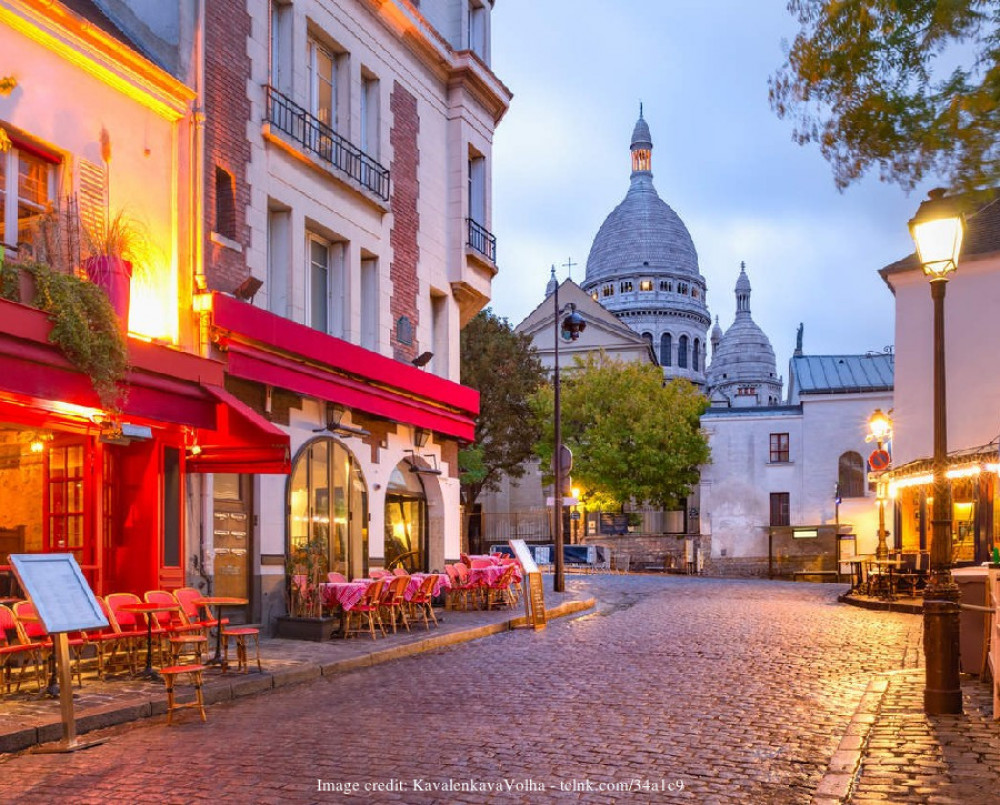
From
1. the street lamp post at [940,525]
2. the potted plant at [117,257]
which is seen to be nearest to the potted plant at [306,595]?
the potted plant at [117,257]

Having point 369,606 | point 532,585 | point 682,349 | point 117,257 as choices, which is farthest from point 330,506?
point 682,349

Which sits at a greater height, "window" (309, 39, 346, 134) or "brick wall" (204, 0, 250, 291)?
"window" (309, 39, 346, 134)

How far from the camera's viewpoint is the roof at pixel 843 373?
51.3 metres

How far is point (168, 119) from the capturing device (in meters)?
14.1

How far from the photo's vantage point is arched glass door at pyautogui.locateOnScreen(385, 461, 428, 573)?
2027 centimetres

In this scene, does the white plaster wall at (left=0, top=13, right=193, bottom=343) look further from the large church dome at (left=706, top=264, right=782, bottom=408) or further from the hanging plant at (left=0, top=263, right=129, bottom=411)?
the large church dome at (left=706, top=264, right=782, bottom=408)

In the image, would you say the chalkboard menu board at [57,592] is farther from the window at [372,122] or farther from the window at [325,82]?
the window at [372,122]

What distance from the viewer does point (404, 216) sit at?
66.8 ft

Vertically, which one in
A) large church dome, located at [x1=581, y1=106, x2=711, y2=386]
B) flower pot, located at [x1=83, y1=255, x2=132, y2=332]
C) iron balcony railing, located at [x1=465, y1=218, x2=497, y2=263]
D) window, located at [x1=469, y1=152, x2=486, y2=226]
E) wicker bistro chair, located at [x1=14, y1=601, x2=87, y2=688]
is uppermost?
large church dome, located at [x1=581, y1=106, x2=711, y2=386]

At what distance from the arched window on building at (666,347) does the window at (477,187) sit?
91.0 m

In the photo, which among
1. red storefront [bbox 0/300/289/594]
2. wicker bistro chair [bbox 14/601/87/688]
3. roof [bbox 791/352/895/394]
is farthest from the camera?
roof [bbox 791/352/895/394]

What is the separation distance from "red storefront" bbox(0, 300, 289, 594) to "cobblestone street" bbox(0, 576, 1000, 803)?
307 centimetres

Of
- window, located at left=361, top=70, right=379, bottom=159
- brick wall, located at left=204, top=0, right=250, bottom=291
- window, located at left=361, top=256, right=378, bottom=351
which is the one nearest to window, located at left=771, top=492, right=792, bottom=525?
window, located at left=361, top=256, right=378, bottom=351

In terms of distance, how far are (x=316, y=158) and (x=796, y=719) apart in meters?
11.6
